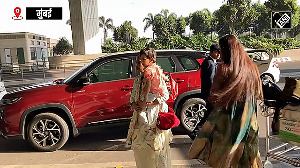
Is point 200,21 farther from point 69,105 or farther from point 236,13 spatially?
point 69,105

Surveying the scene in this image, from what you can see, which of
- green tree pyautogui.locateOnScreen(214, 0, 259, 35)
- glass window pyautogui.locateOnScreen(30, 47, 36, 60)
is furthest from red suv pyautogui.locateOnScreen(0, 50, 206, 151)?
glass window pyautogui.locateOnScreen(30, 47, 36, 60)

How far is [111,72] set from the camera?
5969mm

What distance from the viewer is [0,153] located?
5844mm

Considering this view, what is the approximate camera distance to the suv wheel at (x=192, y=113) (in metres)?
6.14

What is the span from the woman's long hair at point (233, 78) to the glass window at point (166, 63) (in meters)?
3.63

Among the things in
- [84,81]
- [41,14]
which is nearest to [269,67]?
[84,81]

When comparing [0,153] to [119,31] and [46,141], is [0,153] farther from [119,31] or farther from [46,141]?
[119,31]

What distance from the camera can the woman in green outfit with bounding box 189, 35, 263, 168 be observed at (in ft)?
8.29

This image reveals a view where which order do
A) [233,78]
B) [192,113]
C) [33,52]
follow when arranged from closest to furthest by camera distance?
[233,78] → [192,113] → [33,52]

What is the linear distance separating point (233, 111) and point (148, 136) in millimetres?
1284

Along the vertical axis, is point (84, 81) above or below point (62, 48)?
below

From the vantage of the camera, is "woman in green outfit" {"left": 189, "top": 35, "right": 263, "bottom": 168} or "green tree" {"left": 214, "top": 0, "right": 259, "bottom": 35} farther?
"green tree" {"left": 214, "top": 0, "right": 259, "bottom": 35}

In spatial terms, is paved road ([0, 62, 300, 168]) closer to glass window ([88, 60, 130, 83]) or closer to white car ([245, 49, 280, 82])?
glass window ([88, 60, 130, 83])

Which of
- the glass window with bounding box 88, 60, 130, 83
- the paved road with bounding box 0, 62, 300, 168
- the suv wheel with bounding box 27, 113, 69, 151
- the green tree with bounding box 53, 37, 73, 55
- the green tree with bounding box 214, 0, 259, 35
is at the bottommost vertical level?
the paved road with bounding box 0, 62, 300, 168
